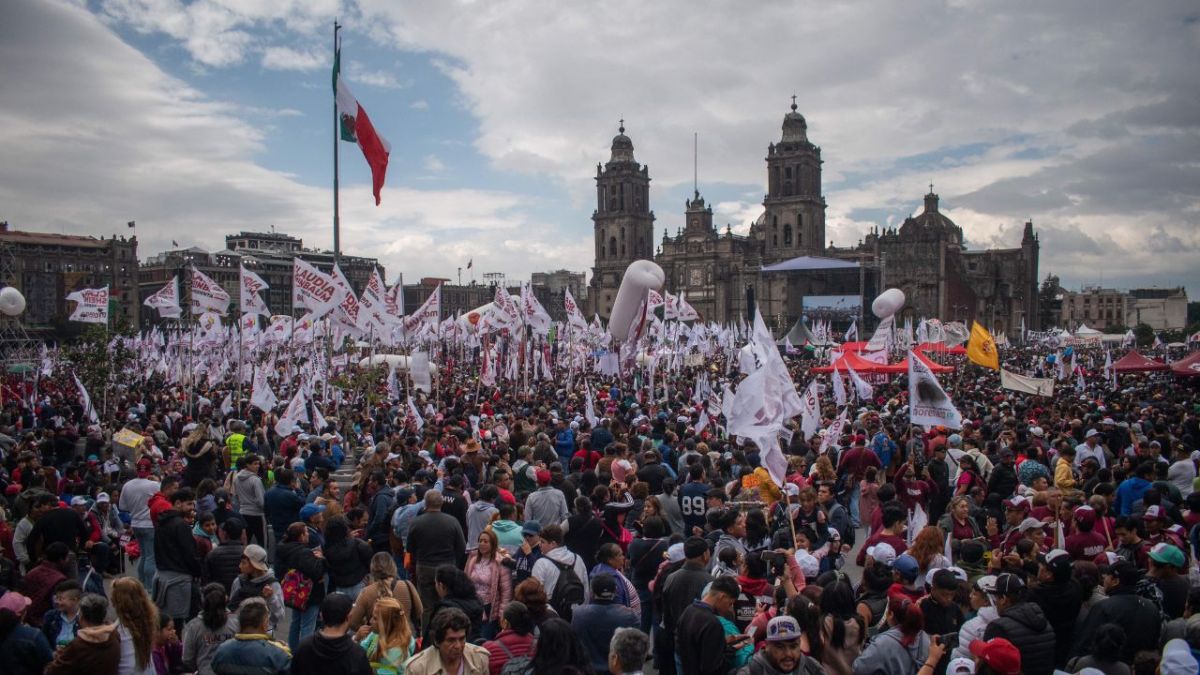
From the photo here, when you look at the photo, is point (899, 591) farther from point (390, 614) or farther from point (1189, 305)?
point (1189, 305)

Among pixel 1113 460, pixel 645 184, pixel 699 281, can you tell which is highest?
pixel 645 184

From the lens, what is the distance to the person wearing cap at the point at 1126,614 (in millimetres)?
5551

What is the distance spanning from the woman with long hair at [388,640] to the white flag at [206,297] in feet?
52.3

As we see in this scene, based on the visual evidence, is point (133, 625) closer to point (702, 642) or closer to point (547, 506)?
point (702, 642)

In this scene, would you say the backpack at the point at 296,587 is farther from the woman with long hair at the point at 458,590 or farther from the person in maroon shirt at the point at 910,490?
the person in maroon shirt at the point at 910,490

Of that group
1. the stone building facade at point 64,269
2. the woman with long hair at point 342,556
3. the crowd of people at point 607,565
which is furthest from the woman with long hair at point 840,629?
the stone building facade at point 64,269

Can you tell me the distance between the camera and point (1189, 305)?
148750 mm

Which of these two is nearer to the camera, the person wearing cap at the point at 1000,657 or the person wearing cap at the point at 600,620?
the person wearing cap at the point at 1000,657

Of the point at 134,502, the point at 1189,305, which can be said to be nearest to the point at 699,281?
the point at 134,502

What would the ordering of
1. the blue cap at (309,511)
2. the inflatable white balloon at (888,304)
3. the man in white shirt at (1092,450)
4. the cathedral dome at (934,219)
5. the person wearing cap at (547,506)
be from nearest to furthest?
the blue cap at (309,511)
the person wearing cap at (547,506)
the man in white shirt at (1092,450)
the inflatable white balloon at (888,304)
the cathedral dome at (934,219)

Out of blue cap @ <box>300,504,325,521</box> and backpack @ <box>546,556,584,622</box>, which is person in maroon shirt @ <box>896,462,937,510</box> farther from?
blue cap @ <box>300,504,325,521</box>

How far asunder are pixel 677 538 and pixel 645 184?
313 feet

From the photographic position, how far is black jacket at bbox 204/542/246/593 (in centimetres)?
722

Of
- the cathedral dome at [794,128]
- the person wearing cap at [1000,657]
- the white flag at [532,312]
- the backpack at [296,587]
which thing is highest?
the cathedral dome at [794,128]
